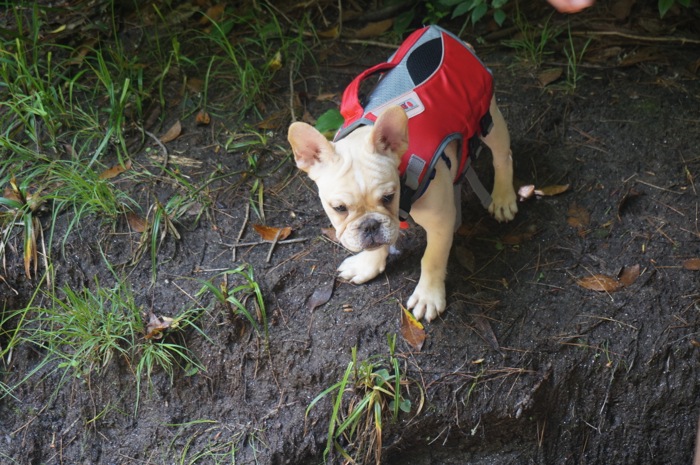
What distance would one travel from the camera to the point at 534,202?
3658mm

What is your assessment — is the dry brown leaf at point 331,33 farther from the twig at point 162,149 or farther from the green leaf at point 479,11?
the twig at point 162,149

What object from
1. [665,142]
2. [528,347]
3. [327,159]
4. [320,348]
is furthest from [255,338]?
[665,142]

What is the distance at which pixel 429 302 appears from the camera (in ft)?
10.6

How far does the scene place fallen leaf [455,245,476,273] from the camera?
3434 millimetres

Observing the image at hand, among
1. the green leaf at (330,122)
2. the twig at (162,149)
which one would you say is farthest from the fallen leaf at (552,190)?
the twig at (162,149)

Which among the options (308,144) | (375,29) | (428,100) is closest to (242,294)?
(308,144)

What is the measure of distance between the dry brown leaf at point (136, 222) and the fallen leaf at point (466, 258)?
158cm

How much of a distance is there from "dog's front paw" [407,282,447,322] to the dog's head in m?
0.54

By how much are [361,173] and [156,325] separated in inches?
52.3

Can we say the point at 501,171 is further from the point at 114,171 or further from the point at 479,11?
the point at 114,171

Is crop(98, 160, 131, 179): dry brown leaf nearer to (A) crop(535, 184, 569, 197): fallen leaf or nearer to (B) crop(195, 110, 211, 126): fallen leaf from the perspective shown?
(B) crop(195, 110, 211, 126): fallen leaf

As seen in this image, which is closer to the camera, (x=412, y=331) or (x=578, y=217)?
(x=412, y=331)

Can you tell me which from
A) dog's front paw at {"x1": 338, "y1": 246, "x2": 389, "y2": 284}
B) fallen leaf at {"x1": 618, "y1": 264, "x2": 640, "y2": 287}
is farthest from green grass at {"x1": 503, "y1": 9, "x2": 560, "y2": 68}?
dog's front paw at {"x1": 338, "y1": 246, "x2": 389, "y2": 284}

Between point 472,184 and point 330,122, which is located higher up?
point 330,122
